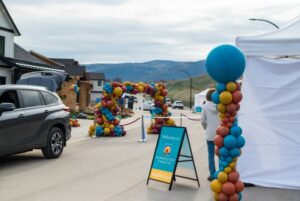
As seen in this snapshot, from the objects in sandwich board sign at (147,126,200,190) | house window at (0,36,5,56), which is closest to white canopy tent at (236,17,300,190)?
sandwich board sign at (147,126,200,190)

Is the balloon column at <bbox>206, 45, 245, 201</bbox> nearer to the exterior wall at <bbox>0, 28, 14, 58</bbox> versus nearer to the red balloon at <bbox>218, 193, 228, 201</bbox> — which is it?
the red balloon at <bbox>218, 193, 228, 201</bbox>

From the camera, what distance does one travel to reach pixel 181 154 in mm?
8336

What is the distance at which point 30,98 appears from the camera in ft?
35.1

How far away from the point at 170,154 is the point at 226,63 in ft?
7.68

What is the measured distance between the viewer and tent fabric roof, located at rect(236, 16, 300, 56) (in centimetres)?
767

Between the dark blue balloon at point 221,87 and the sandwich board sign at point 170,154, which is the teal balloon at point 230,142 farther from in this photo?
the sandwich board sign at point 170,154

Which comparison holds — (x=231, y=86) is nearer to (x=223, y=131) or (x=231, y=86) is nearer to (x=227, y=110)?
(x=227, y=110)

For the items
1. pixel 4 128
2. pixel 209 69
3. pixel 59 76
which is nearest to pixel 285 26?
pixel 209 69

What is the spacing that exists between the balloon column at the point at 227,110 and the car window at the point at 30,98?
5261mm

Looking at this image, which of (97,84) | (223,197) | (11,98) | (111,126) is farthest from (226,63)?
(97,84)

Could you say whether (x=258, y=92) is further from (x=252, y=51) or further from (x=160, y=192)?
(x=160, y=192)

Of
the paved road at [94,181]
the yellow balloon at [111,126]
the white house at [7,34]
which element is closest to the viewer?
the paved road at [94,181]

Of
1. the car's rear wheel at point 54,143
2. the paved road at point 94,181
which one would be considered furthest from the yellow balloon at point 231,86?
the car's rear wheel at point 54,143

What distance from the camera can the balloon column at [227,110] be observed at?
660 cm
